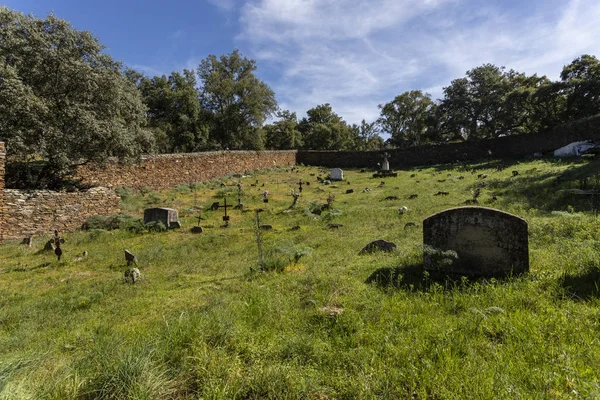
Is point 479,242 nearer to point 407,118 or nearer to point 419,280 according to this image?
point 419,280

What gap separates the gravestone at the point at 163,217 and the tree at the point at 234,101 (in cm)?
2405

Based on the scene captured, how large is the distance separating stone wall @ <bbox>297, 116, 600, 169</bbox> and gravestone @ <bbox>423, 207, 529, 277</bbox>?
2293 centimetres

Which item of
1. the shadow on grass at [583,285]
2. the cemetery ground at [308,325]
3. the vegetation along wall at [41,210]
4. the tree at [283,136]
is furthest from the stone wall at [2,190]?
the tree at [283,136]

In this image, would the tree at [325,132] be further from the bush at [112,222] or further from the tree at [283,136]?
the bush at [112,222]

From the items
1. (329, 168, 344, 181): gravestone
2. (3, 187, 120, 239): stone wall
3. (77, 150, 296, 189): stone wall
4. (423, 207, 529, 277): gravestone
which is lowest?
(423, 207, 529, 277): gravestone

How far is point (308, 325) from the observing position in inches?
131

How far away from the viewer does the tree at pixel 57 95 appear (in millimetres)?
10117

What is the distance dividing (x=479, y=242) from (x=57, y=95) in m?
15.0

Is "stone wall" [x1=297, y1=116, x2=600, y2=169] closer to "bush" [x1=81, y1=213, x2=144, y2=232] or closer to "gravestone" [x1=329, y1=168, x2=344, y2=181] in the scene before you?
"gravestone" [x1=329, y1=168, x2=344, y2=181]

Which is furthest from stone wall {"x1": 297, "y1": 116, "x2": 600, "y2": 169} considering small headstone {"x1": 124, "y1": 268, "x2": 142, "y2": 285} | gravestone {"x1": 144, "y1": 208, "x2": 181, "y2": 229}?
small headstone {"x1": 124, "y1": 268, "x2": 142, "y2": 285}

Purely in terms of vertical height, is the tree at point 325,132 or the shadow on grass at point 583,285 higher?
the tree at point 325,132

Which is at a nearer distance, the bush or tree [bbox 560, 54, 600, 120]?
the bush

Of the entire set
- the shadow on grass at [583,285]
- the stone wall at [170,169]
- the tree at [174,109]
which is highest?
the tree at [174,109]

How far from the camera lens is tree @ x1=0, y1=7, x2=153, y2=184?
10117 mm
